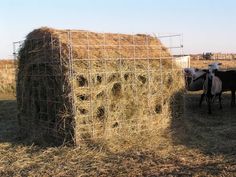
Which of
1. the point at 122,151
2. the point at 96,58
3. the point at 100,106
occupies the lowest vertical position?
the point at 122,151

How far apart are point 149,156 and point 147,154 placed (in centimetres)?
21

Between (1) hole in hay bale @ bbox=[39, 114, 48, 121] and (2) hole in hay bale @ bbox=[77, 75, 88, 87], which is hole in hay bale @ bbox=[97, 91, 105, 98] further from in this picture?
(1) hole in hay bale @ bbox=[39, 114, 48, 121]

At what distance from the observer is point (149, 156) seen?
31.6 ft

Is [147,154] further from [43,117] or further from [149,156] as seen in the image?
[43,117]

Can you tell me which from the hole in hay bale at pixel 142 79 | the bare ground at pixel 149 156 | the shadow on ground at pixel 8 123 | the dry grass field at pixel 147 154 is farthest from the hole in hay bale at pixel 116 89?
the shadow on ground at pixel 8 123

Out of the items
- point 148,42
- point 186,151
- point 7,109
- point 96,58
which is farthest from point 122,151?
point 7,109

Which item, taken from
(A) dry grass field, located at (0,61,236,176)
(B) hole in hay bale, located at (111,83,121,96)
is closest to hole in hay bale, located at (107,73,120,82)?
(B) hole in hay bale, located at (111,83,121,96)

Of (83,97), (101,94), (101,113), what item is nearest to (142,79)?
(101,94)

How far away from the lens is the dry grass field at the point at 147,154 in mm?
8523

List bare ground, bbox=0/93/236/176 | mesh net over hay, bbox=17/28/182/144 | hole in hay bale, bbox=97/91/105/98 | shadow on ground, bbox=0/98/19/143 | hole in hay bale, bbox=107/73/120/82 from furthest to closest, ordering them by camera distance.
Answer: shadow on ground, bbox=0/98/19/143
hole in hay bale, bbox=107/73/120/82
hole in hay bale, bbox=97/91/105/98
mesh net over hay, bbox=17/28/182/144
bare ground, bbox=0/93/236/176

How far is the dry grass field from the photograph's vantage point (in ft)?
28.0

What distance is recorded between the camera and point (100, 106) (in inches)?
448

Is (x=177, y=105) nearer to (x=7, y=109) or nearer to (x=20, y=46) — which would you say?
(x=20, y=46)

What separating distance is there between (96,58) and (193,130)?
11.8ft
